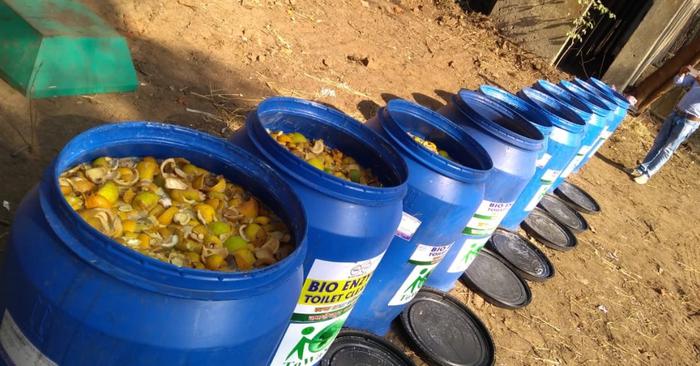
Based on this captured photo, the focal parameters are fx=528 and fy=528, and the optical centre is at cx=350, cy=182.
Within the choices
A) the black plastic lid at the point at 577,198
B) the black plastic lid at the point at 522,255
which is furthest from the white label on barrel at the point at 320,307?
the black plastic lid at the point at 577,198

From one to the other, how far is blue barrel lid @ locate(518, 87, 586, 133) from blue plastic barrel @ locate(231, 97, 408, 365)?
7.27 ft

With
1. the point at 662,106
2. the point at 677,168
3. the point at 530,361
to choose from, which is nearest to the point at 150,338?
the point at 530,361

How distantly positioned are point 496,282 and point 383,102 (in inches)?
92.8

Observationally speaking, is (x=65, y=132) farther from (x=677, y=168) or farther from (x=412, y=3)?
(x=677, y=168)

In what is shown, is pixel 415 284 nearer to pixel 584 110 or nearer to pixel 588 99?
pixel 584 110

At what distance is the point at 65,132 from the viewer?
3068mm

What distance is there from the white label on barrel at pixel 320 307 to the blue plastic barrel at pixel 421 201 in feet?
1.48

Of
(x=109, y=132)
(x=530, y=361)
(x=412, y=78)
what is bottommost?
(x=530, y=361)

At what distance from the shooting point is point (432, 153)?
7.51 ft

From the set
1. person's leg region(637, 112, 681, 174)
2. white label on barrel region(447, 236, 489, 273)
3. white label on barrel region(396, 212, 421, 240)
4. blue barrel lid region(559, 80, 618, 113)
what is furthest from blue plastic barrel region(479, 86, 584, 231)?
person's leg region(637, 112, 681, 174)

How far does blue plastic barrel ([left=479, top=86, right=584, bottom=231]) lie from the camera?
3641 mm

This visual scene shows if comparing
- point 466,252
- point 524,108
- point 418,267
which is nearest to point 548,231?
point 524,108

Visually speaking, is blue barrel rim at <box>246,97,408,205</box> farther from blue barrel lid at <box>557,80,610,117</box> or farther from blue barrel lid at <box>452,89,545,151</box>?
blue barrel lid at <box>557,80,610,117</box>

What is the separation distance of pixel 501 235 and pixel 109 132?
12.6ft
